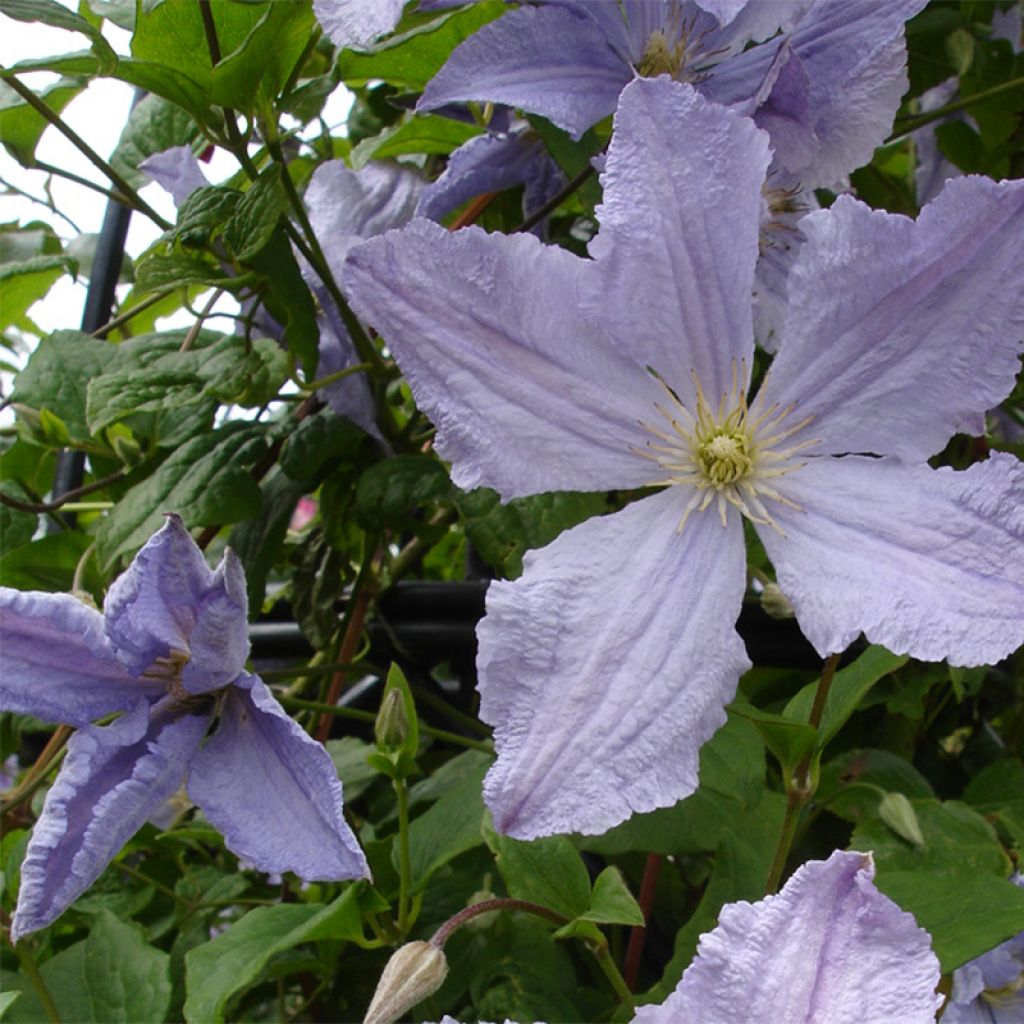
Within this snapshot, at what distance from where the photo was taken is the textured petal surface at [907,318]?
500 millimetres

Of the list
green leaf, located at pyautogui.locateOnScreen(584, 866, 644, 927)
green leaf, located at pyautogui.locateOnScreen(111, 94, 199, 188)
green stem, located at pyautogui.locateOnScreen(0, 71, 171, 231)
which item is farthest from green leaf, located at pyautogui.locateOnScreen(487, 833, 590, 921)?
green leaf, located at pyautogui.locateOnScreen(111, 94, 199, 188)

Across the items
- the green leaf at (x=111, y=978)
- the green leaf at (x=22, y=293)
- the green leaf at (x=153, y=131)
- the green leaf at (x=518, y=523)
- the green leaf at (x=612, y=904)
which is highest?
the green leaf at (x=153, y=131)

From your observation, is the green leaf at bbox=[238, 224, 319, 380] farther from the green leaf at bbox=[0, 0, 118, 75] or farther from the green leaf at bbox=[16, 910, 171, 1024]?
the green leaf at bbox=[16, 910, 171, 1024]

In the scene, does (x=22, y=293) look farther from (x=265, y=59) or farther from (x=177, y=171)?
(x=265, y=59)

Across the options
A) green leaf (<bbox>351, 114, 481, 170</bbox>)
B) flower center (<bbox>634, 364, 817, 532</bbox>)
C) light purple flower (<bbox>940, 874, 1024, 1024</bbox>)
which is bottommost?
light purple flower (<bbox>940, 874, 1024, 1024</bbox>)

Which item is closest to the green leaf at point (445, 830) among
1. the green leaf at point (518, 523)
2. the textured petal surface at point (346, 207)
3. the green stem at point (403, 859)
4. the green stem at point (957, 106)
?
the green stem at point (403, 859)

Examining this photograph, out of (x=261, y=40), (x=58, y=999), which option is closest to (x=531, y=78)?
(x=261, y=40)

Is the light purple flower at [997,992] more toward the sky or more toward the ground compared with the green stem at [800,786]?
more toward the ground

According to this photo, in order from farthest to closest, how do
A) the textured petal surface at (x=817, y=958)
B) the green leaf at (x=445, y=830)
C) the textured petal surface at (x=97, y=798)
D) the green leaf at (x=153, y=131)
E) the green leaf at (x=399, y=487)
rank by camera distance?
1. the green leaf at (x=153, y=131)
2. the green leaf at (x=399, y=487)
3. the green leaf at (x=445, y=830)
4. the textured petal surface at (x=97, y=798)
5. the textured petal surface at (x=817, y=958)

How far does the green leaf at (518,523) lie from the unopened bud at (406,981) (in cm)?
22

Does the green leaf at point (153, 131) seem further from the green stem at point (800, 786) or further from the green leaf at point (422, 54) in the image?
the green stem at point (800, 786)

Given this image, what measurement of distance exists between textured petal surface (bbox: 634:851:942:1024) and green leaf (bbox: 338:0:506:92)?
18.5 inches

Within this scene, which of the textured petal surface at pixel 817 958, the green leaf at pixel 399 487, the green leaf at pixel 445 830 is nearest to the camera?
the textured petal surface at pixel 817 958

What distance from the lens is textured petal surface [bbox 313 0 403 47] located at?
1.78 ft
